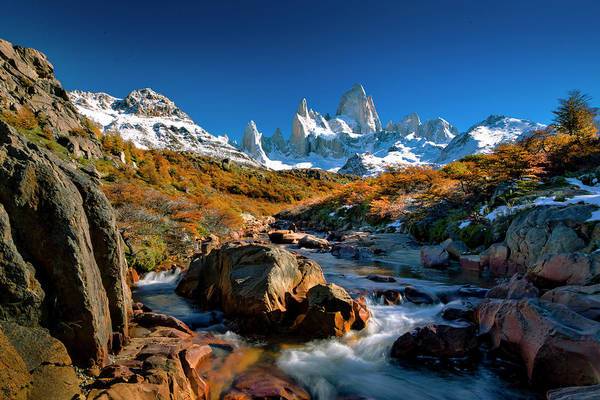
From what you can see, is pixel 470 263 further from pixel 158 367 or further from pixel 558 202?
pixel 158 367

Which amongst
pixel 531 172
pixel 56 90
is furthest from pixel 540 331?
pixel 56 90

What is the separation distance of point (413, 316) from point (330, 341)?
3002 mm

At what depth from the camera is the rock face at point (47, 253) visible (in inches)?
151

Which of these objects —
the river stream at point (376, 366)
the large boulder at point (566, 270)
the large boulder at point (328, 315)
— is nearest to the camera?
the river stream at point (376, 366)

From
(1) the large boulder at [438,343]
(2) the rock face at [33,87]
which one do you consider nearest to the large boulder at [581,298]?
(1) the large boulder at [438,343]

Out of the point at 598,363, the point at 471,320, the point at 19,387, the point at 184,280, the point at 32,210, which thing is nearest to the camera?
the point at 19,387

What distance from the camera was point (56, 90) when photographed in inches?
1863

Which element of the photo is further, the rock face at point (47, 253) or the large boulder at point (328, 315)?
the large boulder at point (328, 315)

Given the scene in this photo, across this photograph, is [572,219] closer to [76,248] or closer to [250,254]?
[250,254]

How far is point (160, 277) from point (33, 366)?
9311 millimetres

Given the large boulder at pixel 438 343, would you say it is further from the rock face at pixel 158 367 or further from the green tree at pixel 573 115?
the green tree at pixel 573 115

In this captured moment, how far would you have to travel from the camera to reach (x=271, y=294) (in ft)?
26.2

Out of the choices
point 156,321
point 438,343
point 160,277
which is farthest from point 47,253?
point 160,277

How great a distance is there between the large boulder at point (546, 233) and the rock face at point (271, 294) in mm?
7540
